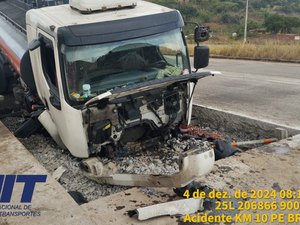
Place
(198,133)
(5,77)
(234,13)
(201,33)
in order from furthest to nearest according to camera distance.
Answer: (234,13)
(5,77)
(198,133)
(201,33)

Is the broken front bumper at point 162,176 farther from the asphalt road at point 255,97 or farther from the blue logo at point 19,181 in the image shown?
the asphalt road at point 255,97

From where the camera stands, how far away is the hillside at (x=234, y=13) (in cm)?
5721

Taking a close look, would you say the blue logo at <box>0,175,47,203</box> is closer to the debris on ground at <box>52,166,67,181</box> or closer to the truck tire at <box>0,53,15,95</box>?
the debris on ground at <box>52,166,67,181</box>

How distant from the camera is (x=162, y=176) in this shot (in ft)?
13.9

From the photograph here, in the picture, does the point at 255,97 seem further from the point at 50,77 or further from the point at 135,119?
the point at 50,77

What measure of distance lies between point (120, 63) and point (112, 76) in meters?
0.21

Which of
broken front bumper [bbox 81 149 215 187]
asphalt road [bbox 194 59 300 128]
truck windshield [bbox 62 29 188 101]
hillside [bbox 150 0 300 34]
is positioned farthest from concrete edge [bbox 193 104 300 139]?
hillside [bbox 150 0 300 34]

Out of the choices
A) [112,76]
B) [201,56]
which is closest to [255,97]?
[201,56]

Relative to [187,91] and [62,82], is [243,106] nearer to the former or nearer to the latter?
[187,91]

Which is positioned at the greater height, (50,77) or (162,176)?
(50,77)

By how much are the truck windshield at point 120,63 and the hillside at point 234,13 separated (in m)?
49.7

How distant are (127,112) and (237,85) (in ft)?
19.8

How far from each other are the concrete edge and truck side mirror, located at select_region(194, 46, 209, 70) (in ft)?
4.16

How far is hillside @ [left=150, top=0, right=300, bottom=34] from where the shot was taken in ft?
188
